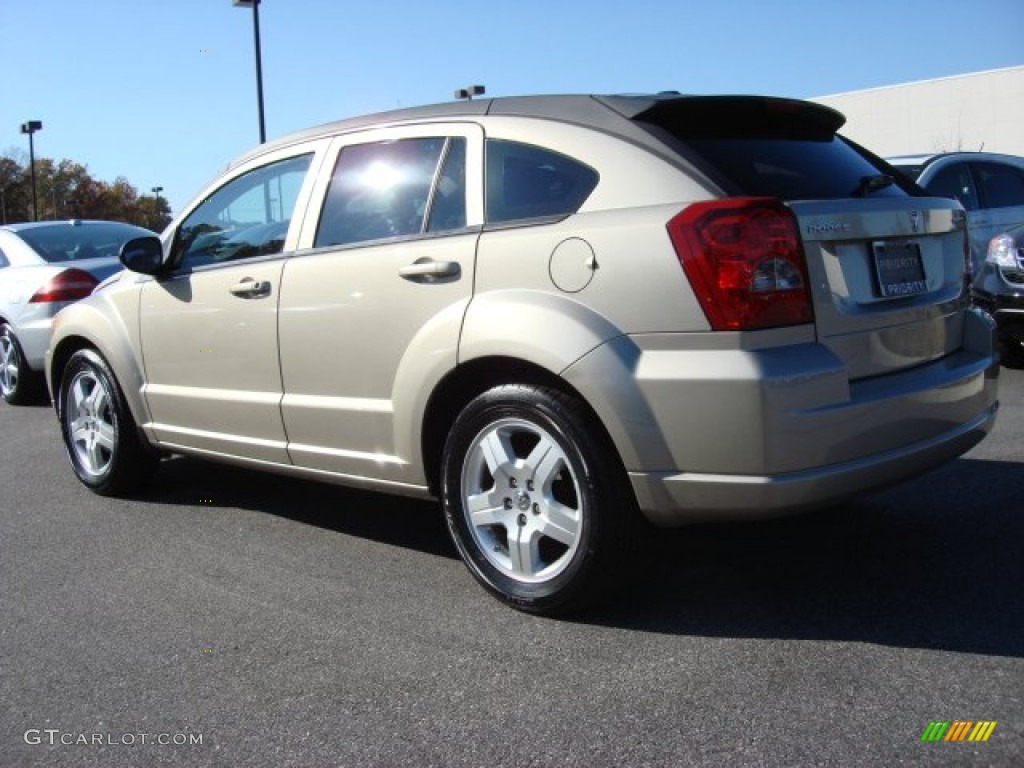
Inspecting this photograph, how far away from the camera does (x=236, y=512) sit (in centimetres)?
Answer: 511

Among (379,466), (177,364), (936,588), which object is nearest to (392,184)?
(379,466)

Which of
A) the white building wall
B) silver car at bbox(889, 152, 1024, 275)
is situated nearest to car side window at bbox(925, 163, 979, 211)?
silver car at bbox(889, 152, 1024, 275)

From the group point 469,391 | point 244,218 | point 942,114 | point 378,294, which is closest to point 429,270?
point 378,294

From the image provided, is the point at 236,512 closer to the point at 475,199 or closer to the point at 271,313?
the point at 271,313

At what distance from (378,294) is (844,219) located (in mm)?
1695

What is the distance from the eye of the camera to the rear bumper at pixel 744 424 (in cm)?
298

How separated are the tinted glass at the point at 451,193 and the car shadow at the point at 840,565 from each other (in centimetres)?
137

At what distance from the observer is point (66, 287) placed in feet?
27.9

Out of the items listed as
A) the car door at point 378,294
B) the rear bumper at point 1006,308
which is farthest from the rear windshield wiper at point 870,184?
the rear bumper at point 1006,308

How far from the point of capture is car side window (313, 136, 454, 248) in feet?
12.5

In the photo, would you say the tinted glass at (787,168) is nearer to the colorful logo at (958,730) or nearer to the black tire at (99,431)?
the colorful logo at (958,730)

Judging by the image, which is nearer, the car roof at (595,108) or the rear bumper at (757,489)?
the rear bumper at (757,489)

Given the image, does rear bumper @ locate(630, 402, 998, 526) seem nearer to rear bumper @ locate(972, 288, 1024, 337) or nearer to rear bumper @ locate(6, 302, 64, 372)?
rear bumper @ locate(972, 288, 1024, 337)
